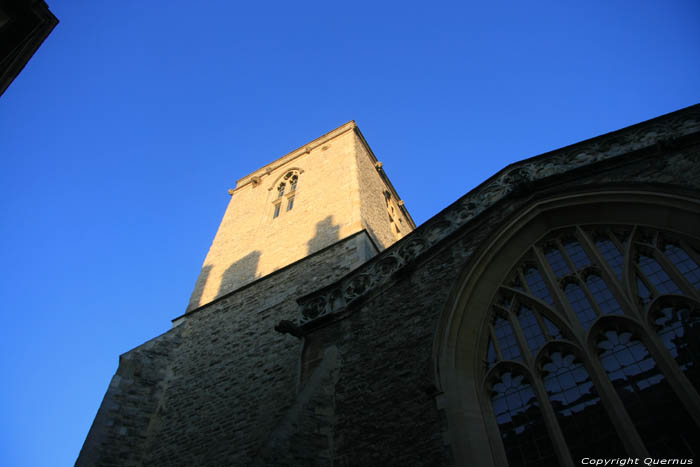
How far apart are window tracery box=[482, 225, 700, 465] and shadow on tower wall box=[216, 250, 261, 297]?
29.3 feet

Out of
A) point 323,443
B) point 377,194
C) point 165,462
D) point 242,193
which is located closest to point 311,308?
point 323,443

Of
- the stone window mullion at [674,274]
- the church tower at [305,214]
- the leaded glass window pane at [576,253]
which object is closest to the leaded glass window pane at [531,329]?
the leaded glass window pane at [576,253]

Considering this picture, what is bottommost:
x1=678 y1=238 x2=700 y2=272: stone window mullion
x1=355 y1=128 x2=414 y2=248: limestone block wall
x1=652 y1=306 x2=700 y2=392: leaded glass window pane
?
x1=652 y1=306 x2=700 y2=392: leaded glass window pane

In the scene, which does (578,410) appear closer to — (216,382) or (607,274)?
(607,274)

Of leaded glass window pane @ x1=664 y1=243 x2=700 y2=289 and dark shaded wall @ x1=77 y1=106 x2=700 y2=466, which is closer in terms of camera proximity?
leaded glass window pane @ x1=664 y1=243 x2=700 y2=289

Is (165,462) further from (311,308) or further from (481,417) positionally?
(481,417)

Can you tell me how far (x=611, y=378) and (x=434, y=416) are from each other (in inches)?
75.5

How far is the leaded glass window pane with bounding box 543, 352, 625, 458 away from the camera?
4637 millimetres

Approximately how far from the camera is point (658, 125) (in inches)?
273

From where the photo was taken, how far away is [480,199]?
784cm

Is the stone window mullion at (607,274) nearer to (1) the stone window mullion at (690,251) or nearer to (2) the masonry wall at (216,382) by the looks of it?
(1) the stone window mullion at (690,251)

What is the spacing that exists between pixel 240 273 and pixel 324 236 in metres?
2.98

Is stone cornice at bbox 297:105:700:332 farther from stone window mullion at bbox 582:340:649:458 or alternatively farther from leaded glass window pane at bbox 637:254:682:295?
stone window mullion at bbox 582:340:649:458

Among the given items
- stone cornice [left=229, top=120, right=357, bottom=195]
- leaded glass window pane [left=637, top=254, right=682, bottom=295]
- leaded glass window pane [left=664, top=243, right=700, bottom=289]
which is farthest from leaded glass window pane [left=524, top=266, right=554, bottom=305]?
stone cornice [left=229, top=120, right=357, bottom=195]
